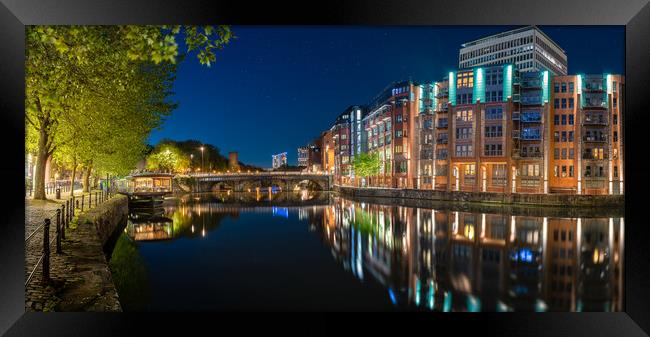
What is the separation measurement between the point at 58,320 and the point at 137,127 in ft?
72.0

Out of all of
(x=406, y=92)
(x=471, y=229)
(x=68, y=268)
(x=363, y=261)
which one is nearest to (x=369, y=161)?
(x=406, y=92)

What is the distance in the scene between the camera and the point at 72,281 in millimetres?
→ 8086

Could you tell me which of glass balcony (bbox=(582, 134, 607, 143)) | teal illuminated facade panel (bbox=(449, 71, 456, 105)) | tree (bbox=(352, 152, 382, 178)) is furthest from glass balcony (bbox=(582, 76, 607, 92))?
tree (bbox=(352, 152, 382, 178))

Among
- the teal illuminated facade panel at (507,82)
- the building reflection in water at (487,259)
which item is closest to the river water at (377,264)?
the building reflection in water at (487,259)

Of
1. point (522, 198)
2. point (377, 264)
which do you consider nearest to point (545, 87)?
point (522, 198)

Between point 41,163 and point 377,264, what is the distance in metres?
18.1

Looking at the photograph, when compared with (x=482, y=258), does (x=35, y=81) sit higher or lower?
higher

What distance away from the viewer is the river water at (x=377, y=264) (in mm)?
12484

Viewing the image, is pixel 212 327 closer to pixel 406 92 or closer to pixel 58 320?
pixel 58 320

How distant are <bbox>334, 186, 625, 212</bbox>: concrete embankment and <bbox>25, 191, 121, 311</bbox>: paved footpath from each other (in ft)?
118

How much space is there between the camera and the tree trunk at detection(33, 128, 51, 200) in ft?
65.4

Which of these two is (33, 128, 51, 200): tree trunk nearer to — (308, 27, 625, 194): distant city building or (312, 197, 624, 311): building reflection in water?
(312, 197, 624, 311): building reflection in water
